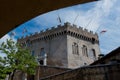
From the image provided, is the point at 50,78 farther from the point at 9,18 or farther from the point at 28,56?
the point at 9,18

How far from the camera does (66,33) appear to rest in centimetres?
4462

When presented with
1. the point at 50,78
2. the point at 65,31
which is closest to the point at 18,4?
the point at 50,78

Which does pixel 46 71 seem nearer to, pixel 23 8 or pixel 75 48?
pixel 75 48

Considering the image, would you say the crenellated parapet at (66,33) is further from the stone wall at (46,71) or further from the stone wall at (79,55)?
the stone wall at (46,71)

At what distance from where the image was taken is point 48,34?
47250mm

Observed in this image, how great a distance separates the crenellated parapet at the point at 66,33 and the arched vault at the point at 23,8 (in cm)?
4224

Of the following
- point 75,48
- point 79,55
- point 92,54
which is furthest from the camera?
point 92,54

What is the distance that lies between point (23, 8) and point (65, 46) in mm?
41443

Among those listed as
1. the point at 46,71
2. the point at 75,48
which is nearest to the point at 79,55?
the point at 75,48

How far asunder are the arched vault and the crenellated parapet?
42240 mm

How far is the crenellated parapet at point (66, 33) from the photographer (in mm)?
45338

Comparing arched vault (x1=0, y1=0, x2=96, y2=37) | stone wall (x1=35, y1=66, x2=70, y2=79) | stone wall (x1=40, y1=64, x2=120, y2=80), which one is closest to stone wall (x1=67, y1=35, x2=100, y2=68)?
stone wall (x1=35, y1=66, x2=70, y2=79)

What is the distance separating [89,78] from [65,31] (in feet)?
72.6

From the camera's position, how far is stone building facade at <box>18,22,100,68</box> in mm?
43438
